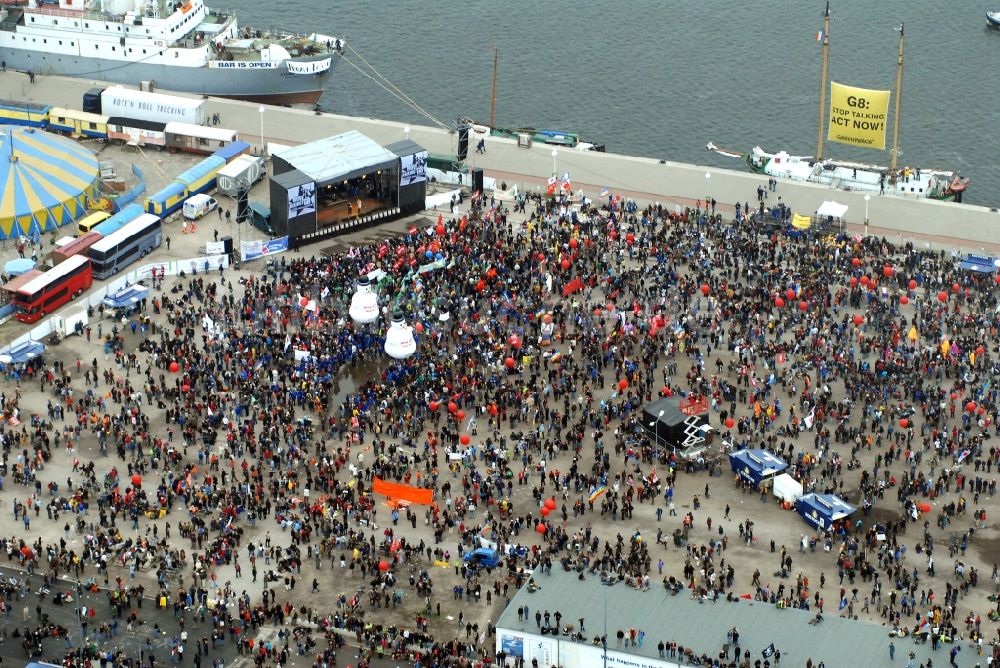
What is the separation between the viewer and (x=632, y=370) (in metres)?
101

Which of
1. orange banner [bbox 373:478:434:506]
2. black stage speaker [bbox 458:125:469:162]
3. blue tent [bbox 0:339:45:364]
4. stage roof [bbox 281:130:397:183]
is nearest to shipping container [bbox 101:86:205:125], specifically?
stage roof [bbox 281:130:397:183]

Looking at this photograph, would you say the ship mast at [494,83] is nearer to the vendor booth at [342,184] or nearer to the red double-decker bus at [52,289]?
the vendor booth at [342,184]

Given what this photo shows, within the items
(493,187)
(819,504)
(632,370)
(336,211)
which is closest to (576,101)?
(493,187)

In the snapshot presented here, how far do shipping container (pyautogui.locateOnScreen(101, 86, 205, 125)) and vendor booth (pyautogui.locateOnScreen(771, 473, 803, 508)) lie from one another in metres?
58.1

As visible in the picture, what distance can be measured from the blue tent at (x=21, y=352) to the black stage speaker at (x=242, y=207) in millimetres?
19821

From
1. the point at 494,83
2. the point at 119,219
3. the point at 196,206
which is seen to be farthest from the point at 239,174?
the point at 494,83

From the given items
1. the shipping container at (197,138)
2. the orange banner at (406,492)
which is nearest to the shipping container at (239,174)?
the shipping container at (197,138)

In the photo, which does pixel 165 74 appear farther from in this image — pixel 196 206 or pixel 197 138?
pixel 196 206

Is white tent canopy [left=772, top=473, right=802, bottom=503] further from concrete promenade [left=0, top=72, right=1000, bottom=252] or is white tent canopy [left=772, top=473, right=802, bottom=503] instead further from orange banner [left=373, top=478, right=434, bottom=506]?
concrete promenade [left=0, top=72, right=1000, bottom=252]

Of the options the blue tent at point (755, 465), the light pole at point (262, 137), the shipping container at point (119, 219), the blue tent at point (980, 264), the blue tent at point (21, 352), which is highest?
the light pole at point (262, 137)

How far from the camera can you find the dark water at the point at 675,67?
148625 millimetres

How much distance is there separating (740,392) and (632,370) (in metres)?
5.84

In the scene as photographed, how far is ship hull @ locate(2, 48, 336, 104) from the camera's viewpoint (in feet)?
461

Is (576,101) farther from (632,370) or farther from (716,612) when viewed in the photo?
(716,612)
